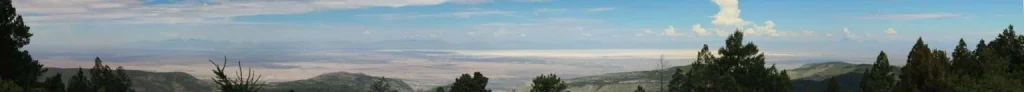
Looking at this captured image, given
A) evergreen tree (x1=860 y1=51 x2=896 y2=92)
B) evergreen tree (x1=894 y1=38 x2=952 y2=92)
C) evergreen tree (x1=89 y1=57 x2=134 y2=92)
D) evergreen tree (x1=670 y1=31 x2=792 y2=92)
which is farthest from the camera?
evergreen tree (x1=89 y1=57 x2=134 y2=92)

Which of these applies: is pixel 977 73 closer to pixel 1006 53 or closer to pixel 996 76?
pixel 1006 53

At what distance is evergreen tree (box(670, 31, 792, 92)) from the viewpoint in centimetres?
4362

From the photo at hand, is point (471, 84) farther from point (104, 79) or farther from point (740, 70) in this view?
point (104, 79)

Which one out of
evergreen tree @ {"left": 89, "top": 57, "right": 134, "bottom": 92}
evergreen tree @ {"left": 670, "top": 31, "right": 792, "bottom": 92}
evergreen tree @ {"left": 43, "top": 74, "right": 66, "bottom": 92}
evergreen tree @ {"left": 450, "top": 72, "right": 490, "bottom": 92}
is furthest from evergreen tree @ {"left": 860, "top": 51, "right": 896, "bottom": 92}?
evergreen tree @ {"left": 89, "top": 57, "right": 134, "bottom": 92}

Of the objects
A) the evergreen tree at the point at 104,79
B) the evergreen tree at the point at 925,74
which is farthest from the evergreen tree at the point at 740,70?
the evergreen tree at the point at 104,79

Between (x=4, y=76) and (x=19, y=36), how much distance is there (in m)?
2.08

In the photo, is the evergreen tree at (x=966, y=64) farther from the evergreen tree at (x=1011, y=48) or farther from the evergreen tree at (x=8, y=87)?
the evergreen tree at (x=8, y=87)

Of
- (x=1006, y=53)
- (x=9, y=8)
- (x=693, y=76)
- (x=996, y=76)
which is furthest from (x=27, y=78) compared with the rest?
(x=1006, y=53)

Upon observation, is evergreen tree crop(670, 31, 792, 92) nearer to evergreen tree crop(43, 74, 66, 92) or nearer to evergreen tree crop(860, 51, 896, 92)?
evergreen tree crop(860, 51, 896, 92)

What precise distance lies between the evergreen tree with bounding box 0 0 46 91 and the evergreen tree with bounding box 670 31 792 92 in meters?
33.2

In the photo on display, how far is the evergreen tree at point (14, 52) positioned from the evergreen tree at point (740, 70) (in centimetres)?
3321

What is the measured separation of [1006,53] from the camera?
4822 centimetres

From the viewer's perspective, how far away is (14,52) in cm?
4497

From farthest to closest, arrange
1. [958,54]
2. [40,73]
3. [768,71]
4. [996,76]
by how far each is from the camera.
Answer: [958,54]
[40,73]
[768,71]
[996,76]
